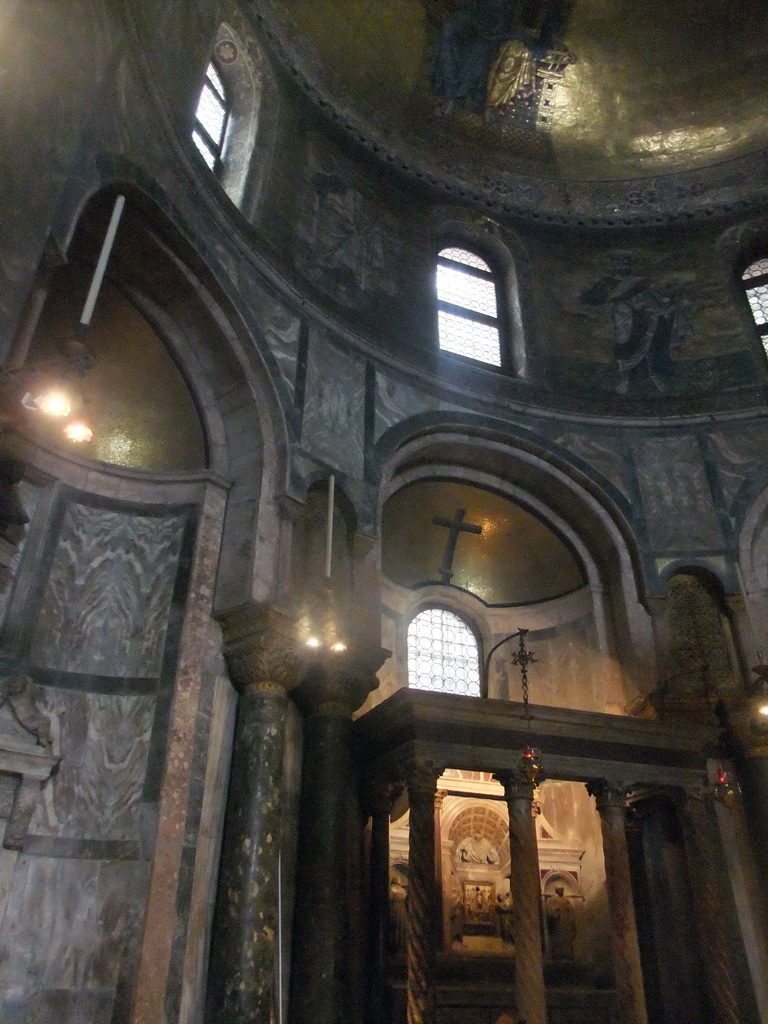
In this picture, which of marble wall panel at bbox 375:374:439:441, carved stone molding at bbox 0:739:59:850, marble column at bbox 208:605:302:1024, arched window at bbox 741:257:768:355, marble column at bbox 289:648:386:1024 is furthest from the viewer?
arched window at bbox 741:257:768:355

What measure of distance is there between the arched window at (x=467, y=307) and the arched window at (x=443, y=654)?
4266mm

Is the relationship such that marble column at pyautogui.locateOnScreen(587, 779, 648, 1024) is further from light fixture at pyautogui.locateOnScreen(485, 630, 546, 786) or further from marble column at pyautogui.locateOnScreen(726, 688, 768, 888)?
marble column at pyautogui.locateOnScreen(726, 688, 768, 888)

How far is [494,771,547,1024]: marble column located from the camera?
300 inches

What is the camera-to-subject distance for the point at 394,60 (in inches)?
599

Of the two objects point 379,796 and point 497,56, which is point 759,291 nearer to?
point 497,56

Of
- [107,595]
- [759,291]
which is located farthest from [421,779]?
[759,291]

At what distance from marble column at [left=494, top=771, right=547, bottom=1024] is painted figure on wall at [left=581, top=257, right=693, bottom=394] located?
292 inches

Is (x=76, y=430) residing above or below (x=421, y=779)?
above

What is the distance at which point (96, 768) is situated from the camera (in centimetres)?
747

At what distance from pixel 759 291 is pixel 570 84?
18.6 ft

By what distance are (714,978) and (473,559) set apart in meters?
6.34

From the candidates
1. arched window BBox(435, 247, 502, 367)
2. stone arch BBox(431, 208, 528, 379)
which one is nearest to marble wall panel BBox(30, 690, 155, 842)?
arched window BBox(435, 247, 502, 367)

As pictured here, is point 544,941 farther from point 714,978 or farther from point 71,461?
point 71,461

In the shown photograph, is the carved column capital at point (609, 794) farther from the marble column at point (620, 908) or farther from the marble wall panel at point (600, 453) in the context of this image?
the marble wall panel at point (600, 453)
